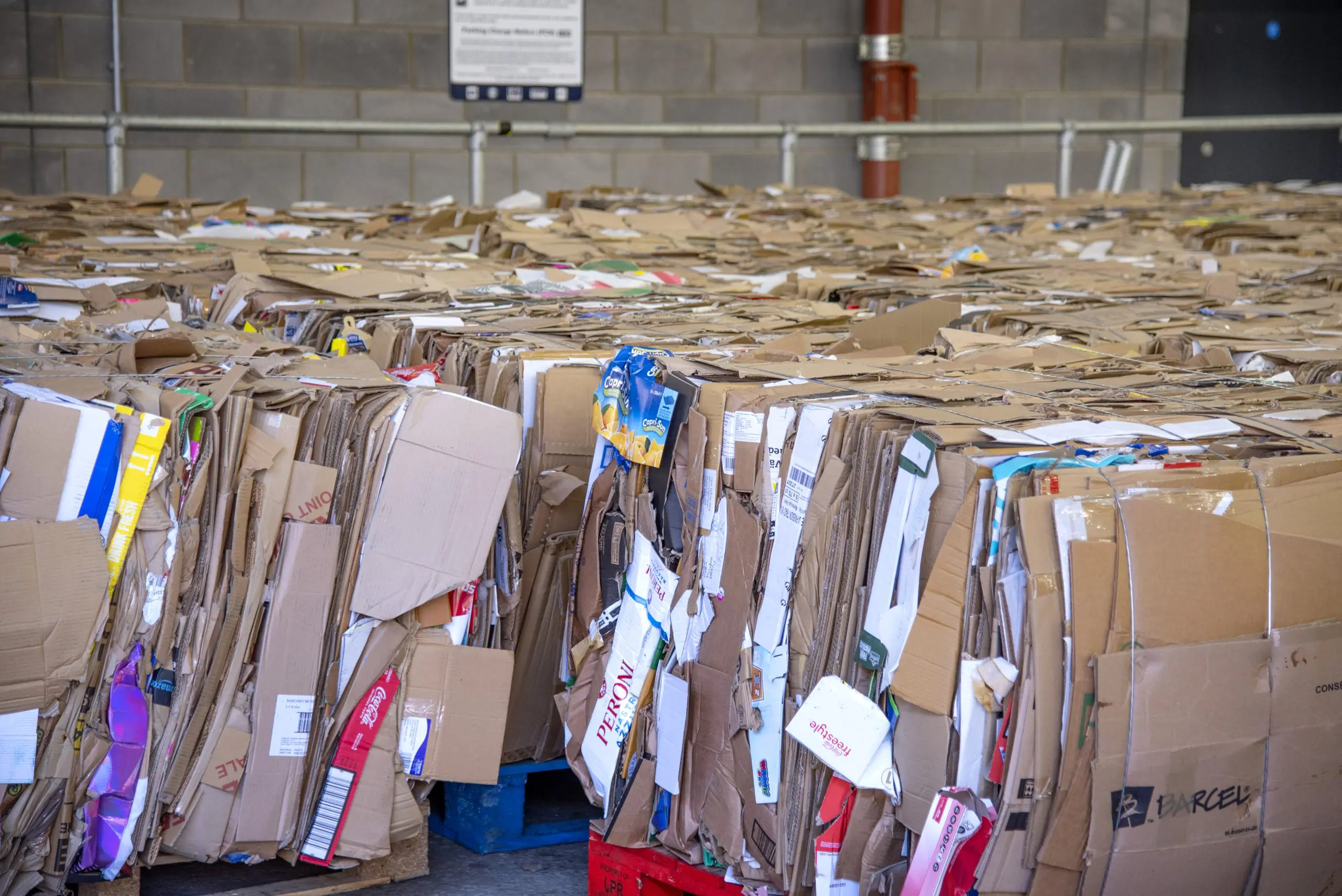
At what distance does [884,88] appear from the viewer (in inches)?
364

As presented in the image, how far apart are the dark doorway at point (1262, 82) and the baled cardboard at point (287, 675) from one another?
33.5 feet

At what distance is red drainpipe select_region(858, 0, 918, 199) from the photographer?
9.20m

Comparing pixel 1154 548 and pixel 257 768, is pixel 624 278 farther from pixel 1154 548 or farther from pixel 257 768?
pixel 1154 548

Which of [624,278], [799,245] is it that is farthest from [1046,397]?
[799,245]

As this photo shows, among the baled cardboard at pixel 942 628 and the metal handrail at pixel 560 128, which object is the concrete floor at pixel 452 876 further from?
the metal handrail at pixel 560 128

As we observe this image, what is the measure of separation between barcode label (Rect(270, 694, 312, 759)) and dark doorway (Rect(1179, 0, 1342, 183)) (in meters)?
10.3

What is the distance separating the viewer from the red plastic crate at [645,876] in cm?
214

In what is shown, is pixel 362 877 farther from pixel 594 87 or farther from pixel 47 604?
pixel 594 87

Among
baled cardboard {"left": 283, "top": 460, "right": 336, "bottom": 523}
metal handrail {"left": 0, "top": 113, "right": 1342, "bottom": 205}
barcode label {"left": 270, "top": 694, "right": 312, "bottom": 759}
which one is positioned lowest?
barcode label {"left": 270, "top": 694, "right": 312, "bottom": 759}

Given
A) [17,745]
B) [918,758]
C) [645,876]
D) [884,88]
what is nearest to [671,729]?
[645,876]

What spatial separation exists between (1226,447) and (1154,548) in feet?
0.93

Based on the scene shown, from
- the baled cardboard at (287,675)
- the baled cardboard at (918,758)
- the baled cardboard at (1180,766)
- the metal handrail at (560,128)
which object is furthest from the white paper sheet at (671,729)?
the metal handrail at (560,128)

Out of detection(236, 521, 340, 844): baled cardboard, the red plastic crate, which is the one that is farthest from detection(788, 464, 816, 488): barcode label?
detection(236, 521, 340, 844): baled cardboard

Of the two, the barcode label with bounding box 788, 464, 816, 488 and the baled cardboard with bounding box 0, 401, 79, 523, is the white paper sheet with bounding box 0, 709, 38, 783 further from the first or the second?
the barcode label with bounding box 788, 464, 816, 488
